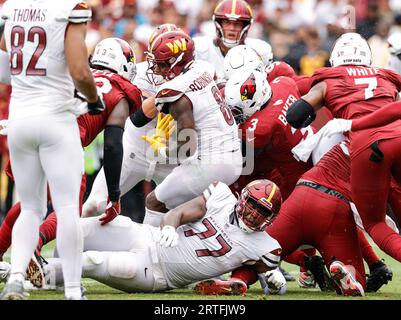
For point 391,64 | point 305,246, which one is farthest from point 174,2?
point 305,246

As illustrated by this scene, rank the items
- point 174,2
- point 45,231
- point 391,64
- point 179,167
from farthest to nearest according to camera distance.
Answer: point 174,2, point 391,64, point 179,167, point 45,231

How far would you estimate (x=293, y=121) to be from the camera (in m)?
6.29

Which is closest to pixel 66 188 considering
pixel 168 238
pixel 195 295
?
pixel 168 238

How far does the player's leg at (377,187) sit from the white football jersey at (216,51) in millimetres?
2018

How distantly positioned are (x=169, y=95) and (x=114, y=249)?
101 cm

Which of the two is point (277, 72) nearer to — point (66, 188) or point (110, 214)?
point (110, 214)

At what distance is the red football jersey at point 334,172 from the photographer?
20.7 ft

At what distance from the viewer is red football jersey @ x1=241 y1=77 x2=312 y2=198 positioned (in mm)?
6746

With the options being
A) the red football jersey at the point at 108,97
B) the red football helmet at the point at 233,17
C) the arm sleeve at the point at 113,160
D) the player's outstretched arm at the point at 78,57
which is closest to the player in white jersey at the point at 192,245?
the arm sleeve at the point at 113,160

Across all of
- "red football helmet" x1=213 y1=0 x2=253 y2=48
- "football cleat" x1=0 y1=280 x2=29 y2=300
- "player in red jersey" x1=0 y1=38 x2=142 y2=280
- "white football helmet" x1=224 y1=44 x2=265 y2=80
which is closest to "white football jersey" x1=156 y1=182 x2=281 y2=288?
"player in red jersey" x1=0 y1=38 x2=142 y2=280

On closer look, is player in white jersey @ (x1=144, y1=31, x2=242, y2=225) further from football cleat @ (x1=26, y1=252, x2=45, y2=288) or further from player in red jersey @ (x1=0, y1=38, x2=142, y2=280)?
football cleat @ (x1=26, y1=252, x2=45, y2=288)

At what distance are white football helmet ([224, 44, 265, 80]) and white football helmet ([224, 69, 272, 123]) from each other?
0.18 meters
